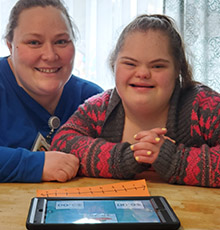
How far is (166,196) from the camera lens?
2.73 ft

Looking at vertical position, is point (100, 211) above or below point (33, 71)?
below

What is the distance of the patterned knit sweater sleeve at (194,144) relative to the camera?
0.93m

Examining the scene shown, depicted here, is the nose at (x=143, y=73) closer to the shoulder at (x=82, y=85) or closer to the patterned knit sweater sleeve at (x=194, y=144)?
the patterned knit sweater sleeve at (x=194, y=144)

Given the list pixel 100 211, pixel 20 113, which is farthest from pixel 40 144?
pixel 100 211

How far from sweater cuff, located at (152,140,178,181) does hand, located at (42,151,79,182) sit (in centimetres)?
21

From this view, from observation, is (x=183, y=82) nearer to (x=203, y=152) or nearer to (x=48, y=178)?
(x=203, y=152)

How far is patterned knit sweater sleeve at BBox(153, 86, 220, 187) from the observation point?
0.93 m

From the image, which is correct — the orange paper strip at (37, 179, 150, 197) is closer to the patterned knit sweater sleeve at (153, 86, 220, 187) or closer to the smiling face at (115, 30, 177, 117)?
the patterned knit sweater sleeve at (153, 86, 220, 187)

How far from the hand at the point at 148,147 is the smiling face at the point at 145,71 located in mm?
114

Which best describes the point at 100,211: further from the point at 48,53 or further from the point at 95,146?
the point at 48,53

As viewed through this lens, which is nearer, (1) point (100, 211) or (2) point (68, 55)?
(1) point (100, 211)

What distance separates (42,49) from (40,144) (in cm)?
30

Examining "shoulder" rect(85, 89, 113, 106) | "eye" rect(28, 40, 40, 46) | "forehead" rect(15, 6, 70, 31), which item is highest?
"forehead" rect(15, 6, 70, 31)

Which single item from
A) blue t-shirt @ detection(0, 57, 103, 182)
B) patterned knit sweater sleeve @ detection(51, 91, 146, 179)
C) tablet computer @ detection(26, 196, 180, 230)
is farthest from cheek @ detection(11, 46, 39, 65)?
tablet computer @ detection(26, 196, 180, 230)
